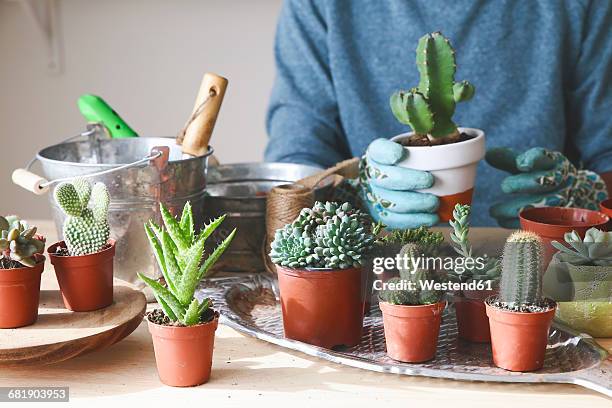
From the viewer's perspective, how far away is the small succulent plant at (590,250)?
2.70ft

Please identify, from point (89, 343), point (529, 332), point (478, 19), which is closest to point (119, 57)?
point (478, 19)

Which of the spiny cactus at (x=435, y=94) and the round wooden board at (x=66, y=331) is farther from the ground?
the spiny cactus at (x=435, y=94)

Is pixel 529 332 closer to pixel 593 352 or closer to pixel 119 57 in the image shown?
pixel 593 352

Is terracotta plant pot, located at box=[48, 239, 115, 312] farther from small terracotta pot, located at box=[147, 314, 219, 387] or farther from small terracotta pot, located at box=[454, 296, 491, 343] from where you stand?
small terracotta pot, located at box=[454, 296, 491, 343]

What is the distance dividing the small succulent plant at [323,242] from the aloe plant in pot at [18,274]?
0.83 ft

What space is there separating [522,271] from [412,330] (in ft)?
0.40

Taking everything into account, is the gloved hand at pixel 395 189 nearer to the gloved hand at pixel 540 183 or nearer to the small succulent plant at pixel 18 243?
the gloved hand at pixel 540 183

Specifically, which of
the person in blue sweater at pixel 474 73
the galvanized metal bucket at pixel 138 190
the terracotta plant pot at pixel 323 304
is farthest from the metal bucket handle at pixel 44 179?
the person in blue sweater at pixel 474 73

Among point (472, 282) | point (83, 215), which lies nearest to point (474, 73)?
point (472, 282)

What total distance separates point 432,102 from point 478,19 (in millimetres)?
673

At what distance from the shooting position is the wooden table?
0.73 m

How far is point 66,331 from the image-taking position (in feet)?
2.60

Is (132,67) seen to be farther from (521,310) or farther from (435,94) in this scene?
(521,310)

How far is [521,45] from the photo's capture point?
1.60 meters
